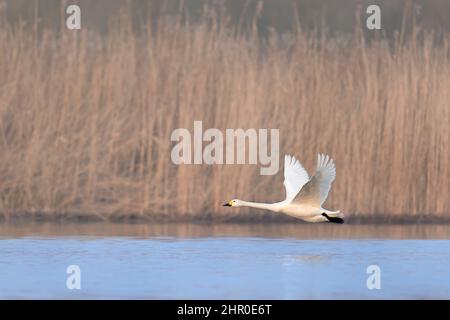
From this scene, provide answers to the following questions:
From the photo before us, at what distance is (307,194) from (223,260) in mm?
989

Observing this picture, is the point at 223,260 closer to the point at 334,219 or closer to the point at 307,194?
the point at 307,194

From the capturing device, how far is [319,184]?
11.8 m

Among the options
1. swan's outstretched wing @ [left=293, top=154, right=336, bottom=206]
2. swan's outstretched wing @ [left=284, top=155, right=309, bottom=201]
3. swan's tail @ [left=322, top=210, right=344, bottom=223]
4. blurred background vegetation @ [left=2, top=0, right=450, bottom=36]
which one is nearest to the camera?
swan's outstretched wing @ [left=293, top=154, right=336, bottom=206]

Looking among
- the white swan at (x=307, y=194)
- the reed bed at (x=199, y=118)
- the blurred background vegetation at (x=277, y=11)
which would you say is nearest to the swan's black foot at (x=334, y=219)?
the white swan at (x=307, y=194)

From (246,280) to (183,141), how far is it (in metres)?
4.70

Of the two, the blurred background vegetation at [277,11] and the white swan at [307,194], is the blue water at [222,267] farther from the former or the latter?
the blurred background vegetation at [277,11]

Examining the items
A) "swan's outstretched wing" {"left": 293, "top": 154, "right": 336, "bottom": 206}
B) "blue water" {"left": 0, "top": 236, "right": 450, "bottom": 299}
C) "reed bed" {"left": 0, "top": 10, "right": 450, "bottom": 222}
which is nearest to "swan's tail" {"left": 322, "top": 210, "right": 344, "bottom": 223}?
"swan's outstretched wing" {"left": 293, "top": 154, "right": 336, "bottom": 206}

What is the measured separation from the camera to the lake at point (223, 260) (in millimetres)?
9945

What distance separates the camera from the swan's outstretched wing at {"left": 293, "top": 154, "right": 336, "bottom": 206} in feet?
38.1

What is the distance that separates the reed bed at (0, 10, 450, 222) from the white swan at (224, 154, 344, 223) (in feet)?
6.66

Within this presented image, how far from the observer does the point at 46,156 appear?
48.4ft

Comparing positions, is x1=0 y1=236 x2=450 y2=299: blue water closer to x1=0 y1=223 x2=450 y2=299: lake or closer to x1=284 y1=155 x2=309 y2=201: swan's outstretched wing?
x1=0 y1=223 x2=450 y2=299: lake

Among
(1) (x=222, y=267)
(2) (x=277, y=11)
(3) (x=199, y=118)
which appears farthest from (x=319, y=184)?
(2) (x=277, y=11)
